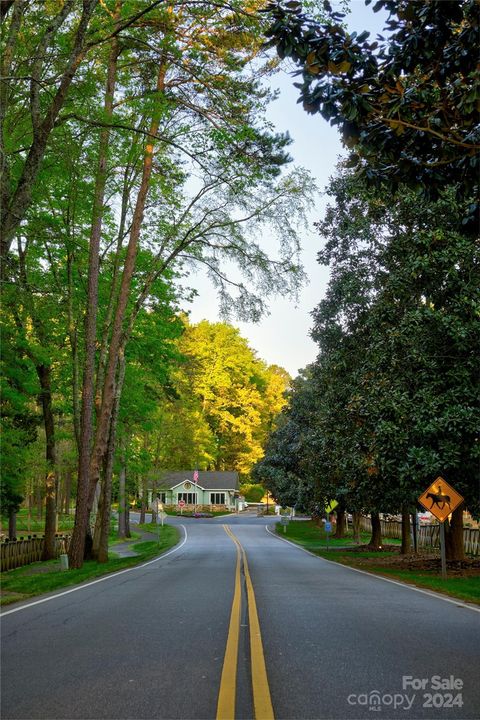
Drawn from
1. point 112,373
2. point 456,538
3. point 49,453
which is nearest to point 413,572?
point 456,538

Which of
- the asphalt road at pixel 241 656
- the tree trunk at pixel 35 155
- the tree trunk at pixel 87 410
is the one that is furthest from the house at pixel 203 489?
the tree trunk at pixel 35 155

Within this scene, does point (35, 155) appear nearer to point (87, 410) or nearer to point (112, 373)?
point (87, 410)

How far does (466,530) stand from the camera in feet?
91.2

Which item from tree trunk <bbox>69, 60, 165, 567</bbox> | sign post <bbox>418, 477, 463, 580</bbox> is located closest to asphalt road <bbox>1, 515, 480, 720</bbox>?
sign post <bbox>418, 477, 463, 580</bbox>

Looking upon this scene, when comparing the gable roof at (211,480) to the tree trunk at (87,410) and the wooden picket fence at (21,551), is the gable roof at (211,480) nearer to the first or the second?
the wooden picket fence at (21,551)

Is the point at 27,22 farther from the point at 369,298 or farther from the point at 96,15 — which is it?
the point at 369,298

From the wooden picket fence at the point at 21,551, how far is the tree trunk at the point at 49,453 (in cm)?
59

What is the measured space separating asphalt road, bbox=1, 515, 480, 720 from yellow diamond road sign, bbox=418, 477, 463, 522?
392cm

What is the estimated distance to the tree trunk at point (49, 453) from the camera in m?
24.9

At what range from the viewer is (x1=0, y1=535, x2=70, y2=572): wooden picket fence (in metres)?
23.5

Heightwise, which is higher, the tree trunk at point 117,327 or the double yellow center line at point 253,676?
the tree trunk at point 117,327

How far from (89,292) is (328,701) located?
17246 millimetres

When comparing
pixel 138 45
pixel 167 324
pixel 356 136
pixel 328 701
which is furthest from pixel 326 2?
pixel 167 324

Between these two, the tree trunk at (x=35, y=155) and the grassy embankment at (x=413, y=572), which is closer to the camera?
the tree trunk at (x=35, y=155)
